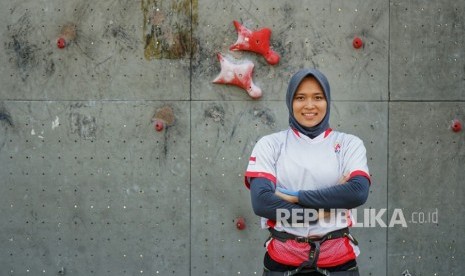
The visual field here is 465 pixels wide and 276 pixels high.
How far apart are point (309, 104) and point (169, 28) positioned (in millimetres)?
2516

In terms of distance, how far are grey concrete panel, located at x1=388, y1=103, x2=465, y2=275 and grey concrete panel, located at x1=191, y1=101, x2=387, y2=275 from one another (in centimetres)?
11

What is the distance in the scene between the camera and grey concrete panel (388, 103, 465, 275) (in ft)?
17.9

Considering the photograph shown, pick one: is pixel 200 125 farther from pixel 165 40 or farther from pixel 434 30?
pixel 434 30

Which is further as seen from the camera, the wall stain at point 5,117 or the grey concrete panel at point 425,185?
the wall stain at point 5,117

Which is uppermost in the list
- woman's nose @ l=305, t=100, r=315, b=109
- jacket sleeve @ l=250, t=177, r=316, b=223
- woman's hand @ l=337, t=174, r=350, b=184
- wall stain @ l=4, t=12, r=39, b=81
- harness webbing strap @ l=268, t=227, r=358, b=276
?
wall stain @ l=4, t=12, r=39, b=81

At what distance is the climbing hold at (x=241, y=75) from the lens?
536 centimetres

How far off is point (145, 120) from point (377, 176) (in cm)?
195

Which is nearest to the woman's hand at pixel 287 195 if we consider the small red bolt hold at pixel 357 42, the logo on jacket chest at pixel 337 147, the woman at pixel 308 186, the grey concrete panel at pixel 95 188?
the woman at pixel 308 186

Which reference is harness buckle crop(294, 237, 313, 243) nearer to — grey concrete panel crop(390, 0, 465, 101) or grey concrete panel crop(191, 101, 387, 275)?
grey concrete panel crop(191, 101, 387, 275)

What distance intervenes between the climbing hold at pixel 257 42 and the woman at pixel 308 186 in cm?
212

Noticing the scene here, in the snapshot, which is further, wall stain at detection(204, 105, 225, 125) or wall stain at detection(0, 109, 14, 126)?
wall stain at detection(0, 109, 14, 126)

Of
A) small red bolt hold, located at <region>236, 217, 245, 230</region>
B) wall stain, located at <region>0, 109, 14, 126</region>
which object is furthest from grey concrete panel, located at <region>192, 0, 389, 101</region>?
wall stain, located at <region>0, 109, 14, 126</region>

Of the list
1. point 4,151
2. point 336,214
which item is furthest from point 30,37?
point 336,214

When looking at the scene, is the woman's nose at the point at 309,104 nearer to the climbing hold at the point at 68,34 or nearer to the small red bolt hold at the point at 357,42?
the small red bolt hold at the point at 357,42
